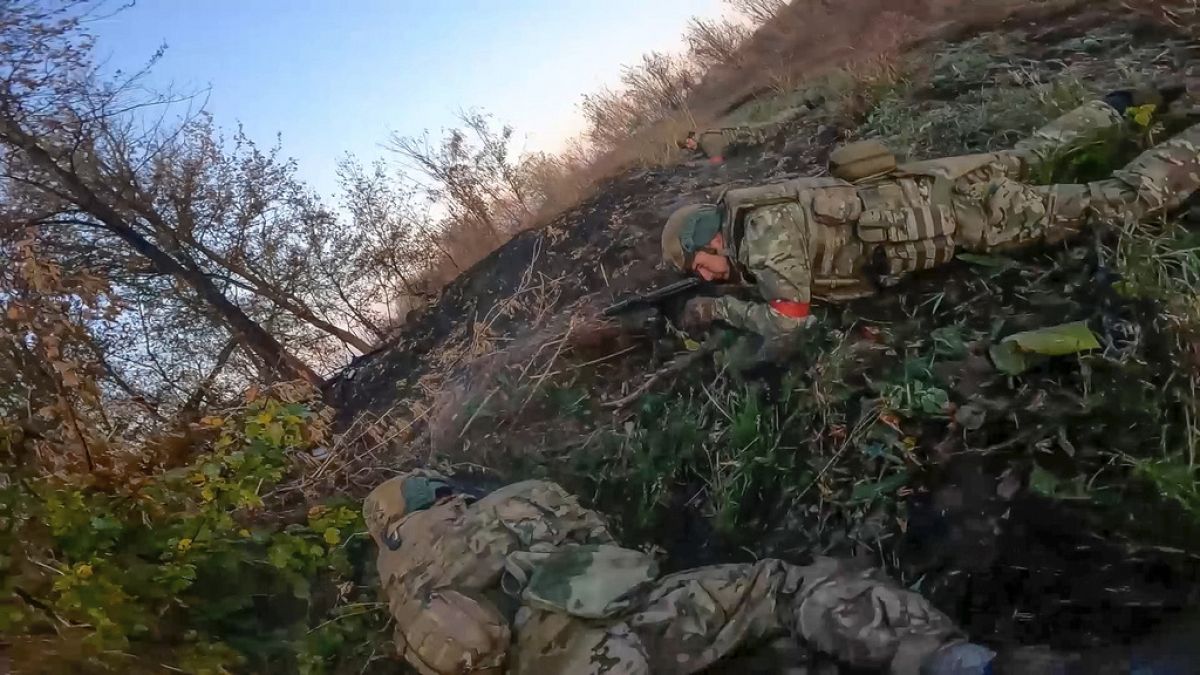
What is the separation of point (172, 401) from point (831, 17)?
4454 mm

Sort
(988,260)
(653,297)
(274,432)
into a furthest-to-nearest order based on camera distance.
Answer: (653,297) < (274,432) < (988,260)

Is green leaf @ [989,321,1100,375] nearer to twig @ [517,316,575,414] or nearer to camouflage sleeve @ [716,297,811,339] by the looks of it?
camouflage sleeve @ [716,297,811,339]

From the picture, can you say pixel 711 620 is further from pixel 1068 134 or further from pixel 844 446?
pixel 1068 134

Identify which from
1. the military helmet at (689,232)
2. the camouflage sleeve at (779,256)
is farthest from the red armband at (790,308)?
the military helmet at (689,232)

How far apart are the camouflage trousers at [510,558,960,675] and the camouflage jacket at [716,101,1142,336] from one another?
0.88 meters

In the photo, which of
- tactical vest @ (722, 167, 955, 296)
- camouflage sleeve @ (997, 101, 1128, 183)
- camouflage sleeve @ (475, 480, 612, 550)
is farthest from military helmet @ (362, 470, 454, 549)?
camouflage sleeve @ (997, 101, 1128, 183)

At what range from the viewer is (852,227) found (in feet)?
8.47

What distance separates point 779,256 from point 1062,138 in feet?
3.72

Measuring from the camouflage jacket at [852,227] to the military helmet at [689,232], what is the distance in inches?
2.5

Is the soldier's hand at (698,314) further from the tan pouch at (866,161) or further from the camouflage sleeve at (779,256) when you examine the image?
the tan pouch at (866,161)

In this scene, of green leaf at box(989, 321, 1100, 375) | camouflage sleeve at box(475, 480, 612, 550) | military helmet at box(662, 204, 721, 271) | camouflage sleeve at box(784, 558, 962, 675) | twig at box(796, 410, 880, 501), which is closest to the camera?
camouflage sleeve at box(784, 558, 962, 675)

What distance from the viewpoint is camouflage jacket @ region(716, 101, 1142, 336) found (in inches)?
97.6

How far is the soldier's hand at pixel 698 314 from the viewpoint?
9.53 ft

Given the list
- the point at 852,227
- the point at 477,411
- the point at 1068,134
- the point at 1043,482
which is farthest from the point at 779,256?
the point at 477,411
